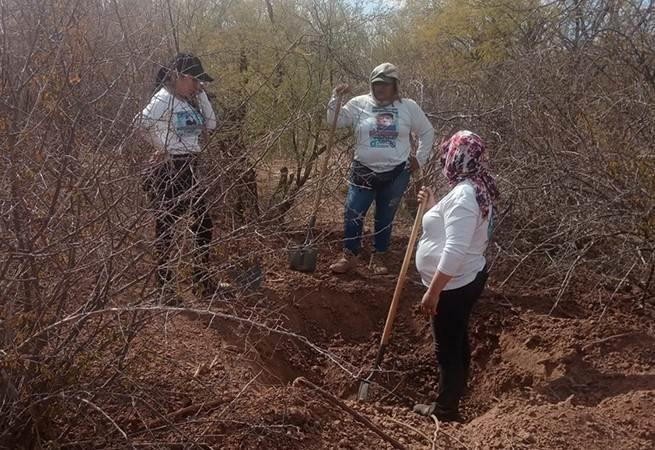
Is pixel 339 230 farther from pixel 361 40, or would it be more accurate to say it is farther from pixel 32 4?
pixel 32 4

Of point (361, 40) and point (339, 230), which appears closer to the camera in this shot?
point (339, 230)

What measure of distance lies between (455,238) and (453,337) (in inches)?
28.4

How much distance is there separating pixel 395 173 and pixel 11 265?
12.3 ft

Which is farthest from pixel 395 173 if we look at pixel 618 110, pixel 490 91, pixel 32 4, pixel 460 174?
pixel 32 4

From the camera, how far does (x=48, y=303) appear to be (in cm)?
278

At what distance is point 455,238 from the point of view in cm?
363

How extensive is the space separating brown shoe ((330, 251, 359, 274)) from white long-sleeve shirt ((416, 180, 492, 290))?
221cm

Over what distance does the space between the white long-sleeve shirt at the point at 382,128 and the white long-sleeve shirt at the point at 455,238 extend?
204 cm

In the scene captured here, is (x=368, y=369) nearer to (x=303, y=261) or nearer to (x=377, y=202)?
(x=303, y=261)

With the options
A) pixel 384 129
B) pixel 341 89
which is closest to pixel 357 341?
pixel 384 129

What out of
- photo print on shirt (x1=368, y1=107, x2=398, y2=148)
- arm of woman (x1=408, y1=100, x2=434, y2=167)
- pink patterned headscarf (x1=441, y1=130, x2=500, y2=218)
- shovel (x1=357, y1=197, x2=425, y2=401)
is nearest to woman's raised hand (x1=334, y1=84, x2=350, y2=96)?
photo print on shirt (x1=368, y1=107, x2=398, y2=148)

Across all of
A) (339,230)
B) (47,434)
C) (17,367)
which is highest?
(17,367)

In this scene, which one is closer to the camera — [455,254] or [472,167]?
[455,254]

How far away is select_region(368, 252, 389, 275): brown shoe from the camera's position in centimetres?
630
